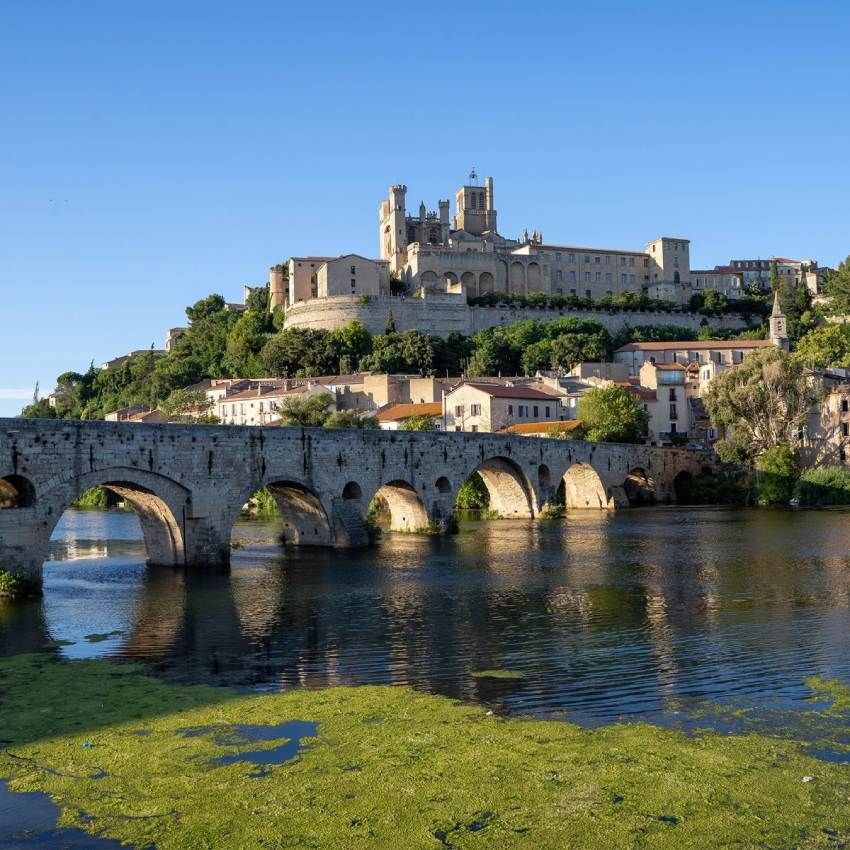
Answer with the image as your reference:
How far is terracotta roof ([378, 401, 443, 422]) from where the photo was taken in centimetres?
8800

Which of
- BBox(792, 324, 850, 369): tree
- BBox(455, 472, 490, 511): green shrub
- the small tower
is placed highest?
the small tower

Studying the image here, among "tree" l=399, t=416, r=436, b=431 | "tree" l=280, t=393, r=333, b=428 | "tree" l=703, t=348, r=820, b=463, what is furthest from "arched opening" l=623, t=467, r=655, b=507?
"tree" l=280, t=393, r=333, b=428

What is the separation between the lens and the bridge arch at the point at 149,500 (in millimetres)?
30594

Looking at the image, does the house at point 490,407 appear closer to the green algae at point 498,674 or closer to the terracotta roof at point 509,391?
the terracotta roof at point 509,391

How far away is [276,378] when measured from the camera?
11575 centimetres

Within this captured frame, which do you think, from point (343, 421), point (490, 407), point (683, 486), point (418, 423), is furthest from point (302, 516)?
point (683, 486)

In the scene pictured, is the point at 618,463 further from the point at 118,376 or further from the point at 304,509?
the point at 118,376

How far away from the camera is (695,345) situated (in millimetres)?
110688

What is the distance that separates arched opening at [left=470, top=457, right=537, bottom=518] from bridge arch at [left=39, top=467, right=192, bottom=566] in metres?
26.6

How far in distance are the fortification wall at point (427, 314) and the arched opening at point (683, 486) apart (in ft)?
165

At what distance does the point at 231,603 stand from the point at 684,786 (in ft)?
61.1

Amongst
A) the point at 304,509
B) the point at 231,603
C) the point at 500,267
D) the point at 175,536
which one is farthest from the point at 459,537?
the point at 500,267

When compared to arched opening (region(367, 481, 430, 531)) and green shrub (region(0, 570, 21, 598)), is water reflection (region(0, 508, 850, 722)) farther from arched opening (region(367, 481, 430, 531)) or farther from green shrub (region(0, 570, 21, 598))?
arched opening (region(367, 481, 430, 531))

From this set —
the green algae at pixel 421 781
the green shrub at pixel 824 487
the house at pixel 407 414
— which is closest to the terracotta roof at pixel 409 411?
the house at pixel 407 414
